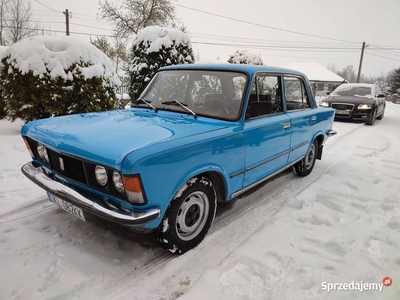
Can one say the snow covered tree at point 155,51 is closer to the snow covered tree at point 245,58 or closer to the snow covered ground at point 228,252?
the snow covered tree at point 245,58

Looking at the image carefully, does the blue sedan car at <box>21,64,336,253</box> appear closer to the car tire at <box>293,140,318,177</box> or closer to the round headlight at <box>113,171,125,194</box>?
the round headlight at <box>113,171,125,194</box>

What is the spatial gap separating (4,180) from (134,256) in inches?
110

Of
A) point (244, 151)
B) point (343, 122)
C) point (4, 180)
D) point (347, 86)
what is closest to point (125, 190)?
point (244, 151)

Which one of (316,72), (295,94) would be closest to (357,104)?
(295,94)

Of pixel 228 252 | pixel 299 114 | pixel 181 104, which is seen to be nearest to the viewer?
pixel 228 252

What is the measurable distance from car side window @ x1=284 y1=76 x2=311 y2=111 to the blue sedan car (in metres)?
0.04

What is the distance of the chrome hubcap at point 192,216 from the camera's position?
2.45 meters

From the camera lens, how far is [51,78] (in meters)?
5.90

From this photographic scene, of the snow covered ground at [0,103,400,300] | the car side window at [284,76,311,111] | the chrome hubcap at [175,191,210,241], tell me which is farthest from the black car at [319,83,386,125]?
the chrome hubcap at [175,191,210,241]

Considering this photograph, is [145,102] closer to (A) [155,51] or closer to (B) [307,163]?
(B) [307,163]

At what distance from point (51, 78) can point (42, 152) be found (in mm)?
4045

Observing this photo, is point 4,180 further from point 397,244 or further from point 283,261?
point 397,244

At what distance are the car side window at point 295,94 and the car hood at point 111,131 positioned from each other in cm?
155

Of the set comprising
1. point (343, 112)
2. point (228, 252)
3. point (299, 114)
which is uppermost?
point (299, 114)
